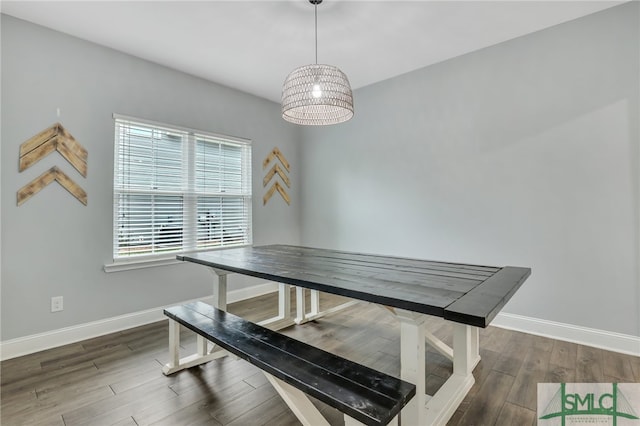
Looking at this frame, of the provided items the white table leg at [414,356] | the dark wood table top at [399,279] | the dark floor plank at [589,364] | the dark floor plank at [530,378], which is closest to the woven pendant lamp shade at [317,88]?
the dark wood table top at [399,279]

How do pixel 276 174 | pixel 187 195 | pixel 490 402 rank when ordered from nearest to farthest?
pixel 490 402 → pixel 187 195 → pixel 276 174

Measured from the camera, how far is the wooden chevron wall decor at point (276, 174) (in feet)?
13.7

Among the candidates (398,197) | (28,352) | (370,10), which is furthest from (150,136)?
(398,197)

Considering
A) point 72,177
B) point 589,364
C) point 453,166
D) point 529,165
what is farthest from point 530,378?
point 72,177

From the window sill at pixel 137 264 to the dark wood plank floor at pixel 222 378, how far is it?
1.96 ft

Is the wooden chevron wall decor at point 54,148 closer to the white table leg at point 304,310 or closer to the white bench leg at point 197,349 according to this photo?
the white bench leg at point 197,349

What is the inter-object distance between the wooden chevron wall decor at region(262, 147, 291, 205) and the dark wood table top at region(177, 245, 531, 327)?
185 cm

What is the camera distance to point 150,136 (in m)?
3.11

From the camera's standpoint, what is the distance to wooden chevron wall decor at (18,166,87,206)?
2395 millimetres

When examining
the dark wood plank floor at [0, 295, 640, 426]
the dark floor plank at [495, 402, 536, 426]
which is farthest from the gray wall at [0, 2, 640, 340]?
the dark floor plank at [495, 402, 536, 426]

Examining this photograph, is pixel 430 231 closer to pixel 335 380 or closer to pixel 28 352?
pixel 335 380

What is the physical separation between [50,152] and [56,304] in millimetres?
1274

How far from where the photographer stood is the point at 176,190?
330 centimetres

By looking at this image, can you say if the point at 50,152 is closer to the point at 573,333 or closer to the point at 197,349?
the point at 197,349
